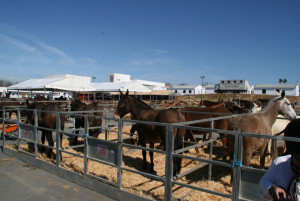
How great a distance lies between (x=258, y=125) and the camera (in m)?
4.60

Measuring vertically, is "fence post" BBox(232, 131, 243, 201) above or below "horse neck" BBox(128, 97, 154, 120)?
below

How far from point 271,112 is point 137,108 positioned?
3567 mm

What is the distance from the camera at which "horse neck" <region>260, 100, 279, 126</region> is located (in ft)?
16.8

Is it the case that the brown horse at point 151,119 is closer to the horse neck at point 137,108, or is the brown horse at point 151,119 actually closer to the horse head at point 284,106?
the horse neck at point 137,108

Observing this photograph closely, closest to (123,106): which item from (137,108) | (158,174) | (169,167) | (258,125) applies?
(137,108)

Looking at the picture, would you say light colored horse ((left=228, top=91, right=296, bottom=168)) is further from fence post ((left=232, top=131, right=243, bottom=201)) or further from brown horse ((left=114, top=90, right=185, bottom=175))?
fence post ((left=232, top=131, right=243, bottom=201))

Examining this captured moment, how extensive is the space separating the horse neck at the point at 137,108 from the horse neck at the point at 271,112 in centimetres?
298

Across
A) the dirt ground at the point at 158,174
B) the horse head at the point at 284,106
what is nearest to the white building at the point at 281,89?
the horse head at the point at 284,106

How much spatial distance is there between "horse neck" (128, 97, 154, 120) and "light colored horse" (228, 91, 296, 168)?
253cm

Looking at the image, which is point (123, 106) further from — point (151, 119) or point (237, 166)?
point (237, 166)

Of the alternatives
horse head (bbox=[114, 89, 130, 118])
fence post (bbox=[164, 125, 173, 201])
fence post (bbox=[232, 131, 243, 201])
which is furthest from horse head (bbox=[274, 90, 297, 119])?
horse head (bbox=[114, 89, 130, 118])

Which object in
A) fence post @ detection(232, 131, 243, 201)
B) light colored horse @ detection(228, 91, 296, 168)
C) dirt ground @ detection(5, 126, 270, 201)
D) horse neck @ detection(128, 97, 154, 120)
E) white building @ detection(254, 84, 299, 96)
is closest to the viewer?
fence post @ detection(232, 131, 243, 201)

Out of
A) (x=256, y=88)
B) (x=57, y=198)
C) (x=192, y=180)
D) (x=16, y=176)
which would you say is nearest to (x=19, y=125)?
(x=16, y=176)

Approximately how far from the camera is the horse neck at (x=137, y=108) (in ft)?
20.5
